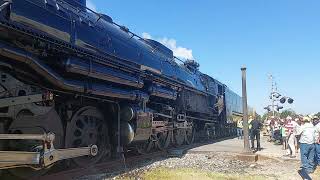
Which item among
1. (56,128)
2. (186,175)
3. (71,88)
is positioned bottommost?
(186,175)

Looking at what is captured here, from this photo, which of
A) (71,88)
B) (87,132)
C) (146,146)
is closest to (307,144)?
(146,146)

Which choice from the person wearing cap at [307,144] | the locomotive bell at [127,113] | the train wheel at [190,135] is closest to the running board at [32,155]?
the locomotive bell at [127,113]

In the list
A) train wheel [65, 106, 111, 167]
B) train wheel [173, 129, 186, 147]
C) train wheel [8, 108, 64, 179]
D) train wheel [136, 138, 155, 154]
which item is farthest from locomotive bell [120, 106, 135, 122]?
train wheel [173, 129, 186, 147]

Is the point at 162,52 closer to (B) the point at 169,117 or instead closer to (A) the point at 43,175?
(B) the point at 169,117

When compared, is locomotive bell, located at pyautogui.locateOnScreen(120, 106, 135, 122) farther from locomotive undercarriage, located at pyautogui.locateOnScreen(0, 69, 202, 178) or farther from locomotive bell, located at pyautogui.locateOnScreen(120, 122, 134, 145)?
locomotive bell, located at pyautogui.locateOnScreen(120, 122, 134, 145)

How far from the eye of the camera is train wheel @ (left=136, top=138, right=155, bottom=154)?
13.0 metres

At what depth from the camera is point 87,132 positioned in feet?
32.3

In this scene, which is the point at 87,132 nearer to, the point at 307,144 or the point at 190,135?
the point at 307,144

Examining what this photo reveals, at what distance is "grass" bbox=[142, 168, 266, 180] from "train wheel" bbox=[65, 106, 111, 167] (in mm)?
1542

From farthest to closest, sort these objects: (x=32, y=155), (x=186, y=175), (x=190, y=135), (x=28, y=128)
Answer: (x=190, y=135) < (x=186, y=175) < (x=28, y=128) < (x=32, y=155)

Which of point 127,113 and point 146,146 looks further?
point 146,146

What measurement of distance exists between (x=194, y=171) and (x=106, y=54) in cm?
370

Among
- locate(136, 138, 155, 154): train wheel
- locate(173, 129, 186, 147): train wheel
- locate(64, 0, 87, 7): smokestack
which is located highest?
locate(64, 0, 87, 7): smokestack

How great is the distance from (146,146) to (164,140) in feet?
5.83
